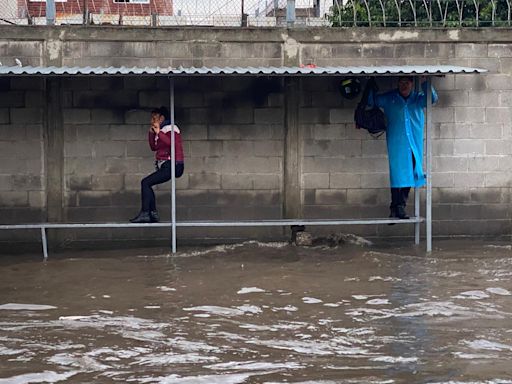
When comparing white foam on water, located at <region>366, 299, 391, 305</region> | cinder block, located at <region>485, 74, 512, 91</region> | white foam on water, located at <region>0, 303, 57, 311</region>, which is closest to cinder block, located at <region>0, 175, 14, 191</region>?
white foam on water, located at <region>0, 303, 57, 311</region>

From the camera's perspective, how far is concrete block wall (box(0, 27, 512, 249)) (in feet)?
33.9

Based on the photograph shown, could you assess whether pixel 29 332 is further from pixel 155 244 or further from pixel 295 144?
pixel 295 144

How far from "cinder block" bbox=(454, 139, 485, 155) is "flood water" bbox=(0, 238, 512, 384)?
1235mm

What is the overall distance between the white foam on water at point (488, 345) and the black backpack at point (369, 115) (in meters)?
4.53

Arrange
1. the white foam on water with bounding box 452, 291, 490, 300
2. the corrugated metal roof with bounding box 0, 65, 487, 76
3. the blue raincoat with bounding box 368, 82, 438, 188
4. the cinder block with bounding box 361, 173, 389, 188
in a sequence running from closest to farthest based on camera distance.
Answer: the white foam on water with bounding box 452, 291, 490, 300 → the corrugated metal roof with bounding box 0, 65, 487, 76 → the blue raincoat with bounding box 368, 82, 438, 188 → the cinder block with bounding box 361, 173, 389, 188

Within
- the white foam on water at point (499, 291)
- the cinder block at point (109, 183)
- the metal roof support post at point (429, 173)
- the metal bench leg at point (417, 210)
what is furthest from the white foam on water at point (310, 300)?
the cinder block at point (109, 183)

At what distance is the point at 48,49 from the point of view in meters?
10.2

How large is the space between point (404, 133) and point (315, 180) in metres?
1.26

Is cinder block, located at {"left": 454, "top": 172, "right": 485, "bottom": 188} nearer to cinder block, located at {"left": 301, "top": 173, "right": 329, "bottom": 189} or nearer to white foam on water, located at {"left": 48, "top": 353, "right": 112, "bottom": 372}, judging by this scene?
cinder block, located at {"left": 301, "top": 173, "right": 329, "bottom": 189}

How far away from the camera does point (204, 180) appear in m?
10.5

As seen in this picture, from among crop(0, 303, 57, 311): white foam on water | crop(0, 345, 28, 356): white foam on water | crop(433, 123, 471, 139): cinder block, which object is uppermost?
crop(433, 123, 471, 139): cinder block

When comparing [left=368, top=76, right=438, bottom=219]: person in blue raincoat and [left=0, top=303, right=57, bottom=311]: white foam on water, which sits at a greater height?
[left=368, top=76, right=438, bottom=219]: person in blue raincoat

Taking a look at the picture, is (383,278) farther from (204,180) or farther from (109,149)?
(109,149)

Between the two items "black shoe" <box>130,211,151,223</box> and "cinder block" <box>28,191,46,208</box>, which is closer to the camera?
"black shoe" <box>130,211,151,223</box>
